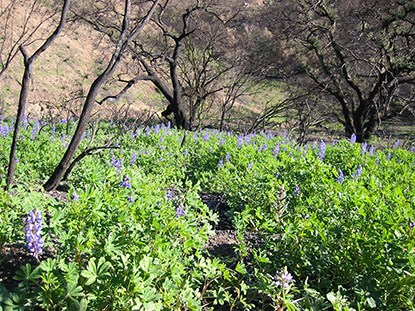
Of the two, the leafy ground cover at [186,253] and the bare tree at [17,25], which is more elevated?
the bare tree at [17,25]

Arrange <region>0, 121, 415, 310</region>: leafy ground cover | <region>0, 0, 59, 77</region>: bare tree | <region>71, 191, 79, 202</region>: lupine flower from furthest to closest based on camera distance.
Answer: <region>0, 0, 59, 77</region>: bare tree → <region>71, 191, 79, 202</region>: lupine flower → <region>0, 121, 415, 310</region>: leafy ground cover

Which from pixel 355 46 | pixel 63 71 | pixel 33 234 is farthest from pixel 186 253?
pixel 63 71

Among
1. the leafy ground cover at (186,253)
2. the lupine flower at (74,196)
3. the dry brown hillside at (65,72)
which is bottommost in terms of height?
the leafy ground cover at (186,253)

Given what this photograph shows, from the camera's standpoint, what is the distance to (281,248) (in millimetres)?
2826

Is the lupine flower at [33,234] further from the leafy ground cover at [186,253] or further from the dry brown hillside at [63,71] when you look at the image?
the dry brown hillside at [63,71]

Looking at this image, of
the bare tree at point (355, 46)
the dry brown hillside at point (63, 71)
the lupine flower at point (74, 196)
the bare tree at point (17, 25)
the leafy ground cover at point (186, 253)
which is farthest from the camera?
the dry brown hillside at point (63, 71)

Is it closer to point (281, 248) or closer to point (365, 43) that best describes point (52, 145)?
point (281, 248)

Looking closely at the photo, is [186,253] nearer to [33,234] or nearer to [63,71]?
[33,234]

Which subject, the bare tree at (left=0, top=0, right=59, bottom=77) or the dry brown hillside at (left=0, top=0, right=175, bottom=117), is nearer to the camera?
the bare tree at (left=0, top=0, right=59, bottom=77)

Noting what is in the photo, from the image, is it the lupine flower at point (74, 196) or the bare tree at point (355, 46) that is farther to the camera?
the bare tree at point (355, 46)

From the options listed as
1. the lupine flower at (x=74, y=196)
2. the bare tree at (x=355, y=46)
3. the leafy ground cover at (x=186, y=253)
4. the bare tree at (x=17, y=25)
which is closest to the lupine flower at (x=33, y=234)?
the leafy ground cover at (x=186, y=253)

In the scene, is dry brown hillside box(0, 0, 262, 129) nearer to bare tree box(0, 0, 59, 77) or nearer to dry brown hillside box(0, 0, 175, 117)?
dry brown hillside box(0, 0, 175, 117)

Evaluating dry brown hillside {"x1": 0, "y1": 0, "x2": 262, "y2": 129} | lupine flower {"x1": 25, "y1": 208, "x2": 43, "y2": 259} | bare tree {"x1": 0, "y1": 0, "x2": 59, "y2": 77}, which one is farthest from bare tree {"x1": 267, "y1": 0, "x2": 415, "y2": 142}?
lupine flower {"x1": 25, "y1": 208, "x2": 43, "y2": 259}

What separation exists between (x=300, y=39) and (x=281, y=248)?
12848 millimetres
